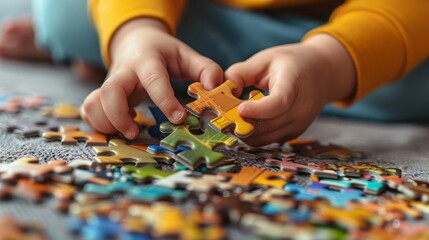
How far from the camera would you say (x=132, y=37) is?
1.05 m

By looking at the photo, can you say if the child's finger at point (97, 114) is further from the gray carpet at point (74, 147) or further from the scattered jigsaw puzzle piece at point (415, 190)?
the scattered jigsaw puzzle piece at point (415, 190)

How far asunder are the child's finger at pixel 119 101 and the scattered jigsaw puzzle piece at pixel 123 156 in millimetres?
36

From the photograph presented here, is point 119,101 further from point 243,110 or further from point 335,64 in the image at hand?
point 335,64

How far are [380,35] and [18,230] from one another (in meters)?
0.81

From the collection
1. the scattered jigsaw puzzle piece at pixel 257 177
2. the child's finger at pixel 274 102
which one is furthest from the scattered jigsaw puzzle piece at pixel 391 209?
the child's finger at pixel 274 102

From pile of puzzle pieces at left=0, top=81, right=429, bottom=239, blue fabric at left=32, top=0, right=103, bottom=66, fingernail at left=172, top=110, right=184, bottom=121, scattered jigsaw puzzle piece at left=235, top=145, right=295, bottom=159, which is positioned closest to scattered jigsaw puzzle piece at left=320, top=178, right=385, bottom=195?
pile of puzzle pieces at left=0, top=81, right=429, bottom=239

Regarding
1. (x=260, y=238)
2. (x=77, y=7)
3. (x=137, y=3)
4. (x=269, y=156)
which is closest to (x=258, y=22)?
(x=137, y=3)

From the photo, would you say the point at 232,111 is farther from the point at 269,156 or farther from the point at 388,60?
the point at 388,60

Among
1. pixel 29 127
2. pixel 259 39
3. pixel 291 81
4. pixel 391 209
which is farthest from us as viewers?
pixel 259 39

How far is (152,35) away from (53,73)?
2.90ft

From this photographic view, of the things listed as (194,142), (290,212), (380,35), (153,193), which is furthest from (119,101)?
(380,35)

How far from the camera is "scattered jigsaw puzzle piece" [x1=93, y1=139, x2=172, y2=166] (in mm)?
813

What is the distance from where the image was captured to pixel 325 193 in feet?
2.40

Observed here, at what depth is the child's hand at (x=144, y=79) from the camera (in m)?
0.89
